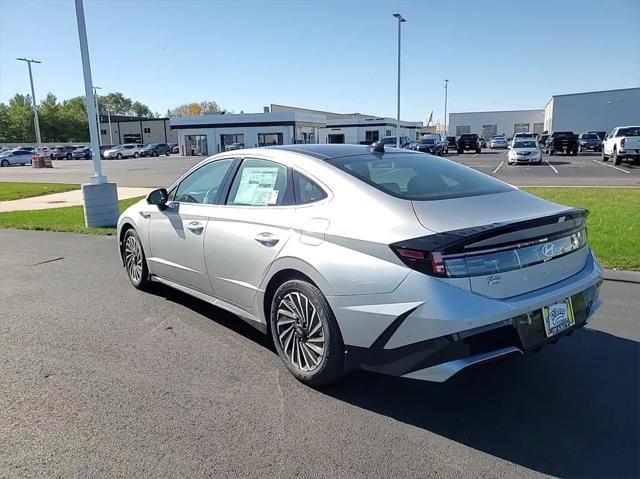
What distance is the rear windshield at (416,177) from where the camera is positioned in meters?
3.41

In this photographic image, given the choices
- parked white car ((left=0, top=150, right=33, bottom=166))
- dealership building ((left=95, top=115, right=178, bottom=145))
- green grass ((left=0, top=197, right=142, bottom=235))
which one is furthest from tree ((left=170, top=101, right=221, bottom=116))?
green grass ((left=0, top=197, right=142, bottom=235))

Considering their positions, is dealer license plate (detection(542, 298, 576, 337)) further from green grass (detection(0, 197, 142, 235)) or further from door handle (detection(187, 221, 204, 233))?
green grass (detection(0, 197, 142, 235))

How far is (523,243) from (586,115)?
73.7 meters

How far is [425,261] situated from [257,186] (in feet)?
5.84

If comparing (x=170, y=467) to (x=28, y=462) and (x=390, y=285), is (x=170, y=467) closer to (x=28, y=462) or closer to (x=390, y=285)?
(x=28, y=462)

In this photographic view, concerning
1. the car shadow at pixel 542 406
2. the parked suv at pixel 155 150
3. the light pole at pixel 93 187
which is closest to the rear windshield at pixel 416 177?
the car shadow at pixel 542 406

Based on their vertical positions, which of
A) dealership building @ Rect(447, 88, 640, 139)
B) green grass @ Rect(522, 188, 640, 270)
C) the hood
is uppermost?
dealership building @ Rect(447, 88, 640, 139)

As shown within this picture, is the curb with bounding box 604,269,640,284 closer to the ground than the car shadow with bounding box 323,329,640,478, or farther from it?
farther from it

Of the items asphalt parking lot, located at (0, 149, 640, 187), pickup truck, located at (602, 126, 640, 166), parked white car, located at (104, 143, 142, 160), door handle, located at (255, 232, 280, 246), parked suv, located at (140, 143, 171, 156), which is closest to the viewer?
door handle, located at (255, 232, 280, 246)

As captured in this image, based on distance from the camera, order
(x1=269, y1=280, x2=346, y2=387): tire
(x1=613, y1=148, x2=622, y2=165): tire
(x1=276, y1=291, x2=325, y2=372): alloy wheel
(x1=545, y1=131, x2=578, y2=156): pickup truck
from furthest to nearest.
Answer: (x1=545, y1=131, x2=578, y2=156): pickup truck < (x1=613, y1=148, x2=622, y2=165): tire < (x1=276, y1=291, x2=325, y2=372): alloy wheel < (x1=269, y1=280, x2=346, y2=387): tire

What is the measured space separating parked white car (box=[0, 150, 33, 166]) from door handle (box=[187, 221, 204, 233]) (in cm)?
5551

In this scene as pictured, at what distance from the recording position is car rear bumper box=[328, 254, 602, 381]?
2.67m

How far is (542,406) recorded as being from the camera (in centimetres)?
312

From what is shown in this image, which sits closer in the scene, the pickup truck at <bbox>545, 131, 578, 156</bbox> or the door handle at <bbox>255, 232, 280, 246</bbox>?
the door handle at <bbox>255, 232, 280, 246</bbox>
